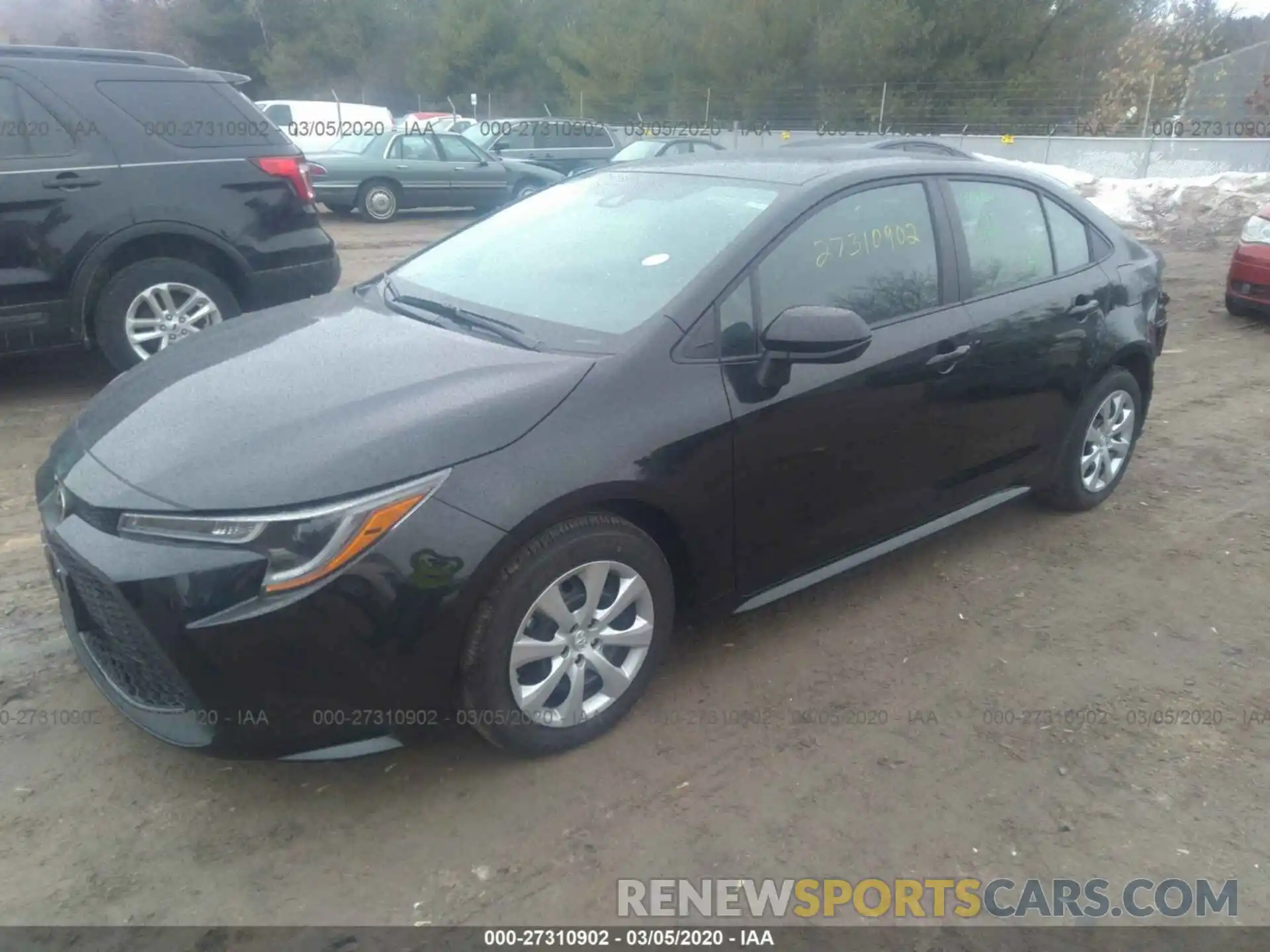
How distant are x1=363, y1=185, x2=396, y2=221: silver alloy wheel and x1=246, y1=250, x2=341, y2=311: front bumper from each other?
960 centimetres

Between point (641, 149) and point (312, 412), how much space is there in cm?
1459

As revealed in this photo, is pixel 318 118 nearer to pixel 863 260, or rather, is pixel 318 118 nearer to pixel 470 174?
pixel 470 174

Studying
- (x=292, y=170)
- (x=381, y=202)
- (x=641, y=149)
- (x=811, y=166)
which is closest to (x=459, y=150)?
(x=381, y=202)

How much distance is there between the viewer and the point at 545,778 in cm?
281

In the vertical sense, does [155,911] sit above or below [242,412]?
below

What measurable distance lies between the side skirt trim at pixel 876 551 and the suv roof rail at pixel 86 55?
4817 mm

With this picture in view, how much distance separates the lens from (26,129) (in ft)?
17.6

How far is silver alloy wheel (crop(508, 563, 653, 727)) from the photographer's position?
271cm

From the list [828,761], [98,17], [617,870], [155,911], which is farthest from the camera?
[98,17]

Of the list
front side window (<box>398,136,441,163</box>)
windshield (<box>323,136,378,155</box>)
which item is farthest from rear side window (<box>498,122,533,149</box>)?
windshield (<box>323,136,378,155</box>)

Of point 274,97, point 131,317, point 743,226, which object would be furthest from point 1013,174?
point 274,97

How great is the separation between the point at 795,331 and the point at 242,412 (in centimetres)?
161

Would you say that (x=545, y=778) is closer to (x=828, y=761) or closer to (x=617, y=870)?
(x=617, y=870)

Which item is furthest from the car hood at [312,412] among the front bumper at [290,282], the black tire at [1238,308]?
the black tire at [1238,308]
